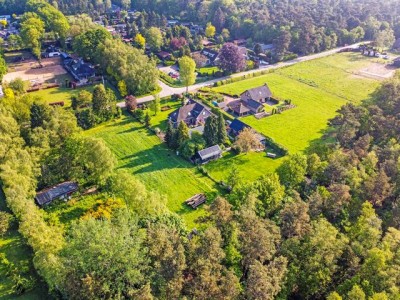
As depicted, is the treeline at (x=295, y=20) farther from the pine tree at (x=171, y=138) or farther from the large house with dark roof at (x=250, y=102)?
the pine tree at (x=171, y=138)

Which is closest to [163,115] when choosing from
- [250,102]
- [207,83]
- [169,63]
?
[250,102]

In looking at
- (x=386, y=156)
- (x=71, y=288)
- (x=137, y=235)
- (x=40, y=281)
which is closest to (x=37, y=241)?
(x=40, y=281)

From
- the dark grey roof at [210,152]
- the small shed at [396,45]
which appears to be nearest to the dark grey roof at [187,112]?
the dark grey roof at [210,152]

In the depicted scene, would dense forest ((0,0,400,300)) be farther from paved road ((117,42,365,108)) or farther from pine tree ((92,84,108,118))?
paved road ((117,42,365,108))

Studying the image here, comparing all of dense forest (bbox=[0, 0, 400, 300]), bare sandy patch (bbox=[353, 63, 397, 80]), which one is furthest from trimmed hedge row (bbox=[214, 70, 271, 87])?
dense forest (bbox=[0, 0, 400, 300])

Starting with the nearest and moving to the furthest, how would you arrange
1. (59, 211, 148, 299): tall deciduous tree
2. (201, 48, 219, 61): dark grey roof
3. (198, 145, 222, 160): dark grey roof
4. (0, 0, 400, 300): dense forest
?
(59, 211, 148, 299): tall deciduous tree
(0, 0, 400, 300): dense forest
(198, 145, 222, 160): dark grey roof
(201, 48, 219, 61): dark grey roof

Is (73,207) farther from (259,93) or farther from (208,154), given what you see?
(259,93)
